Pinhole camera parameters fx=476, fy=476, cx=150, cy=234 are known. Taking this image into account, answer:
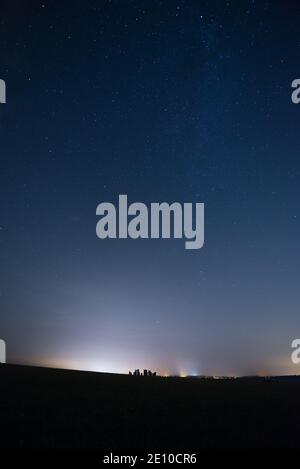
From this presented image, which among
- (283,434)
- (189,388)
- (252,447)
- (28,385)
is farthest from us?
(189,388)

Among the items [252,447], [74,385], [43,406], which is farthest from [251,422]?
[74,385]

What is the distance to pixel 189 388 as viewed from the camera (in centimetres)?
1862

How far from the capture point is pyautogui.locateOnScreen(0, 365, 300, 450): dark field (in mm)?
10648

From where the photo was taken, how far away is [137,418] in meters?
12.3

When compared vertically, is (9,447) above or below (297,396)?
below

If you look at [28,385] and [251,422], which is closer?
[251,422]

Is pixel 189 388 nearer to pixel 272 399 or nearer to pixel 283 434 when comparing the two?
pixel 272 399

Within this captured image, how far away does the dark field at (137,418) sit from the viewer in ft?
34.9

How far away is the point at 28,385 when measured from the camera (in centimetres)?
1580

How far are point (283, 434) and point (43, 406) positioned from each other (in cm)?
616

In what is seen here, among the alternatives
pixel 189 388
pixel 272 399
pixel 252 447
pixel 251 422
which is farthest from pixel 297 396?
pixel 252 447
